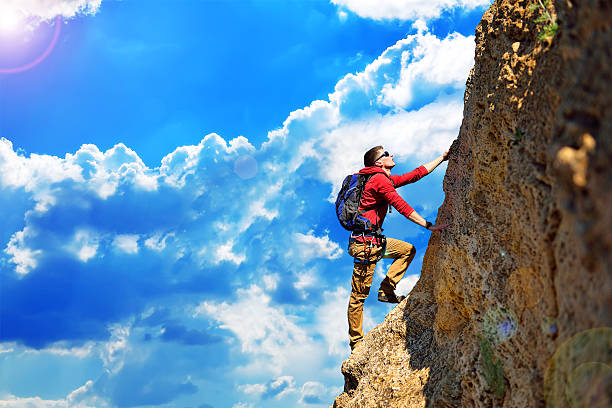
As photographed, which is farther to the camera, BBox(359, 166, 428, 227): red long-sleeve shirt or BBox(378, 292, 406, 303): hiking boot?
BBox(378, 292, 406, 303): hiking boot

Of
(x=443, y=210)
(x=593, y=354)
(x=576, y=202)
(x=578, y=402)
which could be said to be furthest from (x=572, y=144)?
(x=443, y=210)

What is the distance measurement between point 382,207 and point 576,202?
20.3 ft

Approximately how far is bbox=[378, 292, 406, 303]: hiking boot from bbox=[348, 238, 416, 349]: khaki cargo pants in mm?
80

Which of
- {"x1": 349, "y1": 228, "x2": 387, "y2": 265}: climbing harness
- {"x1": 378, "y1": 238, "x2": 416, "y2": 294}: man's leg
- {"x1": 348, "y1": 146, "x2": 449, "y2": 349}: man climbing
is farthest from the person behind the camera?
{"x1": 378, "y1": 238, "x2": 416, "y2": 294}: man's leg

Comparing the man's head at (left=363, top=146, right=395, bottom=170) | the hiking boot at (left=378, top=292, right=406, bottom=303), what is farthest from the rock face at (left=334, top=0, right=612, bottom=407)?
the man's head at (left=363, top=146, right=395, bottom=170)

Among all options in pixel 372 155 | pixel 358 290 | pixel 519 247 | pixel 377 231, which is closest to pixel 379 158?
pixel 372 155

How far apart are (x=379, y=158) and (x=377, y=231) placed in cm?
141

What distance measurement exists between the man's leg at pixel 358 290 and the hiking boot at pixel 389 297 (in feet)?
1.68

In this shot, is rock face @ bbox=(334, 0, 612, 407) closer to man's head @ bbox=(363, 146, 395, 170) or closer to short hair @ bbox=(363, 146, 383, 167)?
man's head @ bbox=(363, 146, 395, 170)

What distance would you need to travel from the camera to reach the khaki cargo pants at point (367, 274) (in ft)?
32.0

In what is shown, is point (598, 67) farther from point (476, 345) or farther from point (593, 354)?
point (476, 345)

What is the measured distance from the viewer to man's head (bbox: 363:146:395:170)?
32.1ft

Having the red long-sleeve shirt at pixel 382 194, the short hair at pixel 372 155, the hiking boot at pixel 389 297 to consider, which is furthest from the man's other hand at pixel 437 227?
the hiking boot at pixel 389 297

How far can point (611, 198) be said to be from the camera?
10.4ft
